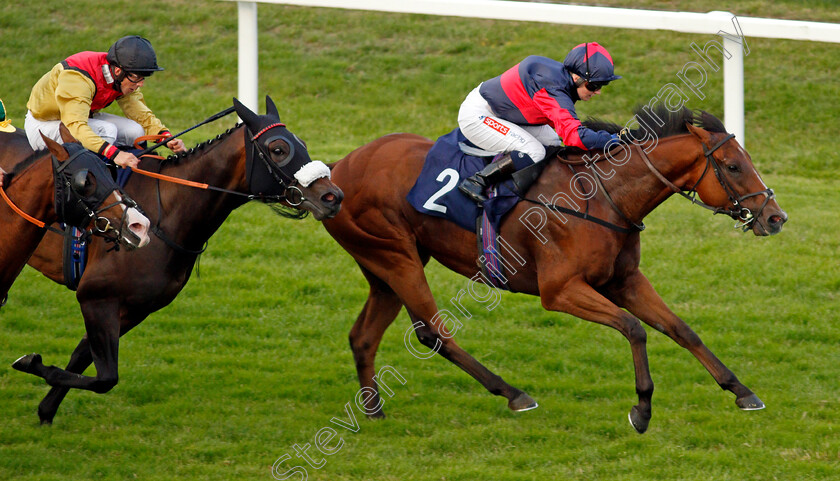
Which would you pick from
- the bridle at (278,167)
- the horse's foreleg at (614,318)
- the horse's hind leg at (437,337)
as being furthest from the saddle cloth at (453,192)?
the bridle at (278,167)

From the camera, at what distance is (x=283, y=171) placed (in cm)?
572

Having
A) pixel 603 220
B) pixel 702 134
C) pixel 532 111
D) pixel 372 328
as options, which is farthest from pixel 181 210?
pixel 702 134

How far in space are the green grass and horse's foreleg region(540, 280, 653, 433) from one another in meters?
0.28

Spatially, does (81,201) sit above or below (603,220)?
below

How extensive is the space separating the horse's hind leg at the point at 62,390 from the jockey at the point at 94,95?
115cm

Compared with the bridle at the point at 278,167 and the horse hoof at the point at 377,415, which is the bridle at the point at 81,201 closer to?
the bridle at the point at 278,167

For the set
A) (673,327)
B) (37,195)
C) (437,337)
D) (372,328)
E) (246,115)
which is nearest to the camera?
(37,195)

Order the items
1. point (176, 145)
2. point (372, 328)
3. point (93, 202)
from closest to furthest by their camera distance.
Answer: point (93, 202), point (176, 145), point (372, 328)

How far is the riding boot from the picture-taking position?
246 inches

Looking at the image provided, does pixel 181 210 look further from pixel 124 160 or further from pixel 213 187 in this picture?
pixel 124 160

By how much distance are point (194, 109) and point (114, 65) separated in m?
6.06

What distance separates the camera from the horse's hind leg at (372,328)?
6.77m

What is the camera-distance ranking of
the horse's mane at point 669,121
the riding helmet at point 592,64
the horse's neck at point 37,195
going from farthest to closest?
the riding helmet at point 592,64, the horse's mane at point 669,121, the horse's neck at point 37,195

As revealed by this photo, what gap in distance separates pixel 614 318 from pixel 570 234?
549 millimetres
